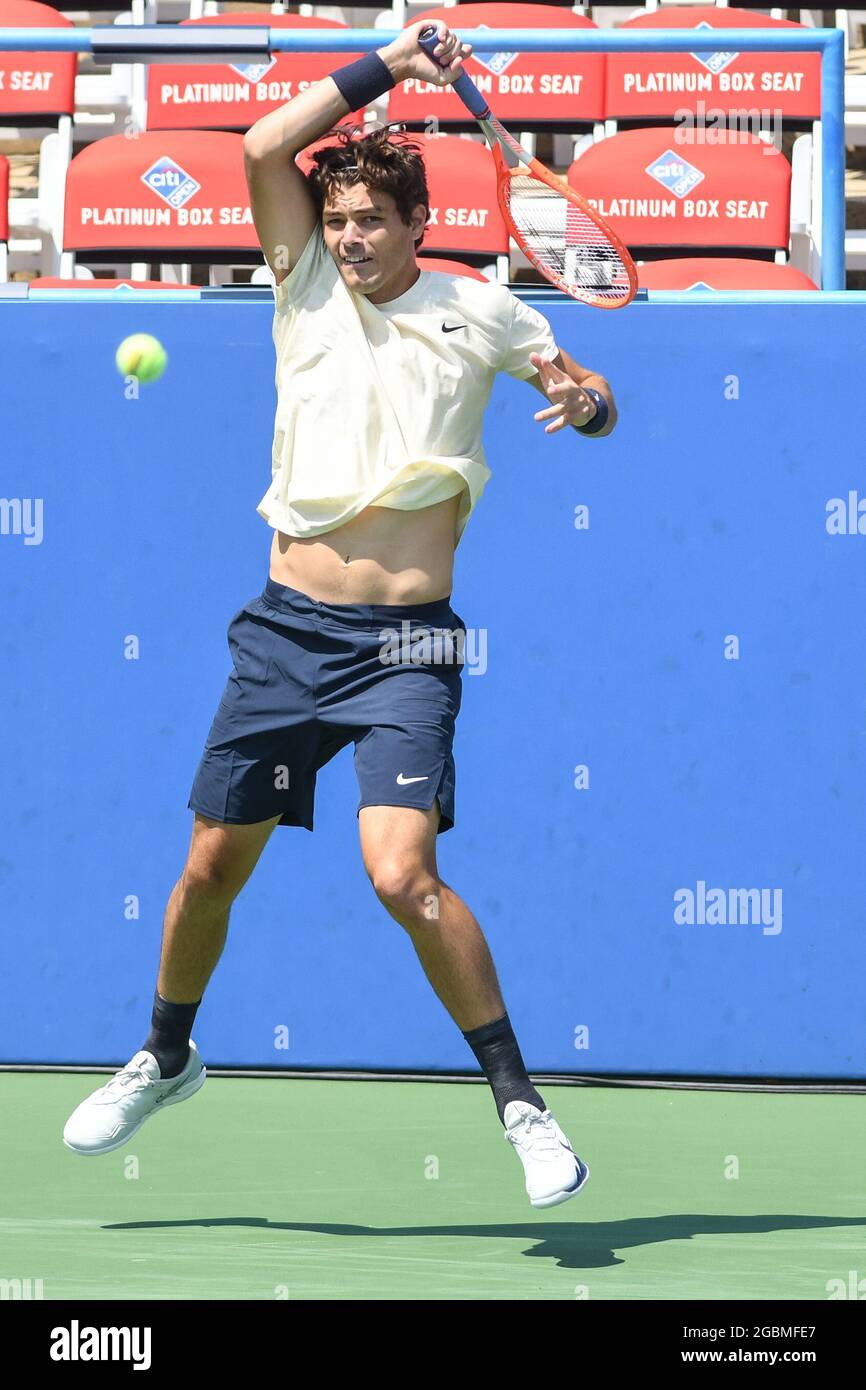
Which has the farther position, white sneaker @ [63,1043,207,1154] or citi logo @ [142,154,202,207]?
citi logo @ [142,154,202,207]

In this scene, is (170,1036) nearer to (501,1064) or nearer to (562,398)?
(501,1064)

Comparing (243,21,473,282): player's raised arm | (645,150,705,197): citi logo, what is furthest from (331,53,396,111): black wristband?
(645,150,705,197): citi logo

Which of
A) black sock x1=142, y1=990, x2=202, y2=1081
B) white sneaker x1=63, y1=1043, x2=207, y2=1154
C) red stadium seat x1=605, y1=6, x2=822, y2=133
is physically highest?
red stadium seat x1=605, y1=6, x2=822, y2=133

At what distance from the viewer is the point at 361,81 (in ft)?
10.7

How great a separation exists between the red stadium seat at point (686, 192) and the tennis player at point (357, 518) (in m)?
3.68

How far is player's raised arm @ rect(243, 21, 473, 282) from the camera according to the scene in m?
3.23

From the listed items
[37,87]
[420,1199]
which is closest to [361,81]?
[420,1199]

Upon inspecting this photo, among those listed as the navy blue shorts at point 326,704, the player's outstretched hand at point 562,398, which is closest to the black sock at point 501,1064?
the navy blue shorts at point 326,704

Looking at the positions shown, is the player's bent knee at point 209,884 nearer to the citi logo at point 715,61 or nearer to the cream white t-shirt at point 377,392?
the cream white t-shirt at point 377,392

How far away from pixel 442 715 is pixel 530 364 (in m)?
0.68

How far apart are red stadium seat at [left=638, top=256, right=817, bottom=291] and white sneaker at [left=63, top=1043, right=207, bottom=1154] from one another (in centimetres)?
304

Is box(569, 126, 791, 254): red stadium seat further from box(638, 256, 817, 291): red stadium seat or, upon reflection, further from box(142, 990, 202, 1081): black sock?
box(142, 990, 202, 1081): black sock
